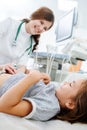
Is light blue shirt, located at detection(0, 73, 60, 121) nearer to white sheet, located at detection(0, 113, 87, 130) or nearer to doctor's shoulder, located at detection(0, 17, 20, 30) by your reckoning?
white sheet, located at detection(0, 113, 87, 130)

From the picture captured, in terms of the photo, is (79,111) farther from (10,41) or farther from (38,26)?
(10,41)

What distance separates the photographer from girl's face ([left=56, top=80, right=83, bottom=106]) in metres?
1.14

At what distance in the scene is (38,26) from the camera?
6.14ft

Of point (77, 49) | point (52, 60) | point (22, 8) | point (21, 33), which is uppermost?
point (21, 33)

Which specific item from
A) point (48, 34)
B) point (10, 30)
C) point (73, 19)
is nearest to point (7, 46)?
point (10, 30)

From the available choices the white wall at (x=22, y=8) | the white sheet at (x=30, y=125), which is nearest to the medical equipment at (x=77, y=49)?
the white sheet at (x=30, y=125)

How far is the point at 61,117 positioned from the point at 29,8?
12.3 ft

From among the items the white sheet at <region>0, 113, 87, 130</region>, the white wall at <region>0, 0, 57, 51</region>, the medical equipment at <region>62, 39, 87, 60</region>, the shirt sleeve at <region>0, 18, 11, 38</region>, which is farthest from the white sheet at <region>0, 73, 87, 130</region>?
the white wall at <region>0, 0, 57, 51</region>

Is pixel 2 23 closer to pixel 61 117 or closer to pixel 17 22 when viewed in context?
pixel 17 22

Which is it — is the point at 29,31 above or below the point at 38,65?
above

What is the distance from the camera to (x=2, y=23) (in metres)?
1.94

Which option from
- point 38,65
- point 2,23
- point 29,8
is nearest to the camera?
point 2,23

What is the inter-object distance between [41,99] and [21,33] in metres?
1.05

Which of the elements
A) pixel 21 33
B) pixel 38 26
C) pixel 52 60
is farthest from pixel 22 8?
pixel 38 26
